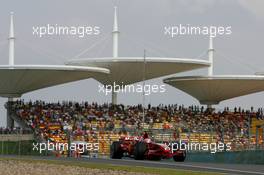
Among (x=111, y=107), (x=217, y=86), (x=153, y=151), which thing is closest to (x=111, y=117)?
(x=111, y=107)

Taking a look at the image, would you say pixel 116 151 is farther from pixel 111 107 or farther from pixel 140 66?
pixel 140 66

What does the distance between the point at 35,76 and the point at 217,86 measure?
702 inches

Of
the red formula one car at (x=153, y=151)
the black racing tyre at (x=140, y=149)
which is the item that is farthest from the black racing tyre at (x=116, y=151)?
the black racing tyre at (x=140, y=149)

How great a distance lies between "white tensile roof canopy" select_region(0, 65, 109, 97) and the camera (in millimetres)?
63531

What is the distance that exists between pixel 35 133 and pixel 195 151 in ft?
46.6

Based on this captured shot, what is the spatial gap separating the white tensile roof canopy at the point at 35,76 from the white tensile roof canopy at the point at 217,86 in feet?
32.5

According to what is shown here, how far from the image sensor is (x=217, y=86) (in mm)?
75188

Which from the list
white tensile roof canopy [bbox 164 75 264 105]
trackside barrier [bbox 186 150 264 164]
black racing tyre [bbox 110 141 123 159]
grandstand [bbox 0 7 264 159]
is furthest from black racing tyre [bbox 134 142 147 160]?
white tensile roof canopy [bbox 164 75 264 105]

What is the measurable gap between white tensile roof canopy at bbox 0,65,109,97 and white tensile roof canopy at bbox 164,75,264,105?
991 cm

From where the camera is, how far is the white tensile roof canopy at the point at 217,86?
73312 millimetres

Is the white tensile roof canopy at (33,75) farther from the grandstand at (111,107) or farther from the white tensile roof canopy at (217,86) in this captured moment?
the white tensile roof canopy at (217,86)

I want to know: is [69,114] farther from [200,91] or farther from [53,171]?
[53,171]

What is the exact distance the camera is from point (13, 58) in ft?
224

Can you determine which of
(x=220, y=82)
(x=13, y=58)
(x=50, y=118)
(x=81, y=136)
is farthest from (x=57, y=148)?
(x=220, y=82)
